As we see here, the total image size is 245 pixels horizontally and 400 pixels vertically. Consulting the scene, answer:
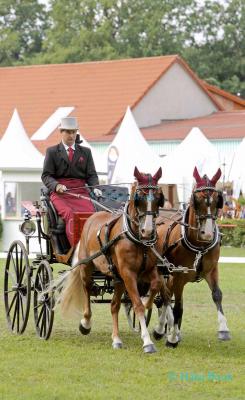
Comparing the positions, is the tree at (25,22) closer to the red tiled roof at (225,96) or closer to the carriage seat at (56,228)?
the red tiled roof at (225,96)

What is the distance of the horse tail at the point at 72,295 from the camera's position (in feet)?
35.6

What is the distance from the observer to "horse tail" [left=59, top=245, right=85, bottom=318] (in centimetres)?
1086

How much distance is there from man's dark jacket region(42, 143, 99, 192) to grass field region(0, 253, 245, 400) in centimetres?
168

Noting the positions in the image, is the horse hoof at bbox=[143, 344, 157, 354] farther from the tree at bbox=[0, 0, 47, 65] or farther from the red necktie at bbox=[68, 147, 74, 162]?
the tree at bbox=[0, 0, 47, 65]

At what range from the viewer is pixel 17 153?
2800cm

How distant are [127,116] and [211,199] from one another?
2022cm

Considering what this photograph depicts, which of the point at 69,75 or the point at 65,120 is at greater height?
the point at 69,75

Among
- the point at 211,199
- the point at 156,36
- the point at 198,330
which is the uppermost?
the point at 156,36

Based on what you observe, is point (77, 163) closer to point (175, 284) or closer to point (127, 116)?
point (175, 284)

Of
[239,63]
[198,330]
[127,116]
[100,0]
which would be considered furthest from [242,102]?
[198,330]

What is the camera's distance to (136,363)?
9.15 m

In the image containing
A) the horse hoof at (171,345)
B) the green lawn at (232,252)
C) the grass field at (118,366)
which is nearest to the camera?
the grass field at (118,366)

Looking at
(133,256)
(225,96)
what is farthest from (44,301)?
(225,96)

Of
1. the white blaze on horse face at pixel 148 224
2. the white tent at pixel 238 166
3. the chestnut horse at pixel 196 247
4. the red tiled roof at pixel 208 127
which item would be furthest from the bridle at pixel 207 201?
the red tiled roof at pixel 208 127
